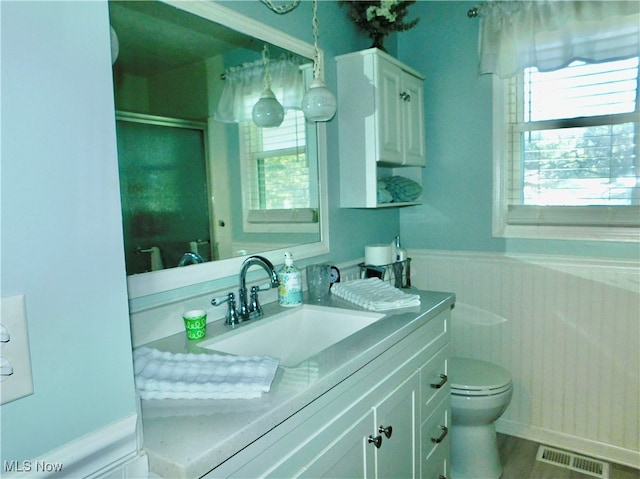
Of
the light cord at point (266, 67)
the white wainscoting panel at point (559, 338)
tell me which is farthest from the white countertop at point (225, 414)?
the white wainscoting panel at point (559, 338)

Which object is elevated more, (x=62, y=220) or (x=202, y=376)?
(x=62, y=220)

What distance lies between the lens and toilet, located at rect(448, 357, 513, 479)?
191 cm

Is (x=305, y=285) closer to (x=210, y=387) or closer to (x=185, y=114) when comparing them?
(x=185, y=114)

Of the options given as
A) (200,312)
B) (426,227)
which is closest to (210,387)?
(200,312)

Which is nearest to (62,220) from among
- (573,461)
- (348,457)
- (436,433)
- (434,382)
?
(348,457)

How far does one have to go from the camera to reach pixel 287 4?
1729mm

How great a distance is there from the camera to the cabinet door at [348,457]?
3.23 feet

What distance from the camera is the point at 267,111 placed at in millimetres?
1726

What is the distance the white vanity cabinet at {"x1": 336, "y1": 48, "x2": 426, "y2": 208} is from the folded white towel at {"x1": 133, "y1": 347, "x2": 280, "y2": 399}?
47.4 inches

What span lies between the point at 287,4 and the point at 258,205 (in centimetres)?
81

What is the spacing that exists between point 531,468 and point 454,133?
1758mm

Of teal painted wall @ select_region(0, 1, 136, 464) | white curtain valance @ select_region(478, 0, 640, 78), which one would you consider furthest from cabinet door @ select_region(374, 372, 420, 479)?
white curtain valance @ select_region(478, 0, 640, 78)

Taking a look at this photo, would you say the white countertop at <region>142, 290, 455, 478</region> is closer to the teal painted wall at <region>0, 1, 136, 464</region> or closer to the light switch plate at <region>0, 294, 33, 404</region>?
the teal painted wall at <region>0, 1, 136, 464</region>

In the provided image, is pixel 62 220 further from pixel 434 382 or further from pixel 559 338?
pixel 559 338
